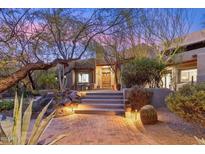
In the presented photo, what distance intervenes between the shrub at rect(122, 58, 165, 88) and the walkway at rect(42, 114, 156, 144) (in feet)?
6.92

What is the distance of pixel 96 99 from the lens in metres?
8.23

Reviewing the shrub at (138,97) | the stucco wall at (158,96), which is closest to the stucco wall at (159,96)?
the stucco wall at (158,96)

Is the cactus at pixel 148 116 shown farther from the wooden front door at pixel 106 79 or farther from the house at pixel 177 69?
the wooden front door at pixel 106 79

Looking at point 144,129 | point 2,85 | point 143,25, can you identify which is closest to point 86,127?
point 144,129

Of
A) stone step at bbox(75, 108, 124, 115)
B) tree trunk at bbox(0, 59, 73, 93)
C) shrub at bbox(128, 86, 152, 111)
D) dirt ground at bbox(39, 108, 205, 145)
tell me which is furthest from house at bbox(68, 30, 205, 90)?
tree trunk at bbox(0, 59, 73, 93)

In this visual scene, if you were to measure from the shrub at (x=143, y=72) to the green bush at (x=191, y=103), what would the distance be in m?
3.32

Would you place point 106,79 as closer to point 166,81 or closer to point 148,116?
point 166,81

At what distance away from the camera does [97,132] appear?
4812 millimetres

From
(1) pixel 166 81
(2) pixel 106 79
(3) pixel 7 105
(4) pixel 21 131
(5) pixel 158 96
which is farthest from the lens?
(2) pixel 106 79

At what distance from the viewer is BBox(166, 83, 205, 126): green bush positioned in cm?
396

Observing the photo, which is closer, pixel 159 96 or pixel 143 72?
pixel 159 96

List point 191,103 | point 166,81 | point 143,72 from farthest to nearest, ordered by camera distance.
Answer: point 166,81, point 143,72, point 191,103

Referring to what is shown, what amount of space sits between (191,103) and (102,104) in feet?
12.9

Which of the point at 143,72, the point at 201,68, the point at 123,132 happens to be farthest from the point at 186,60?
the point at 123,132
